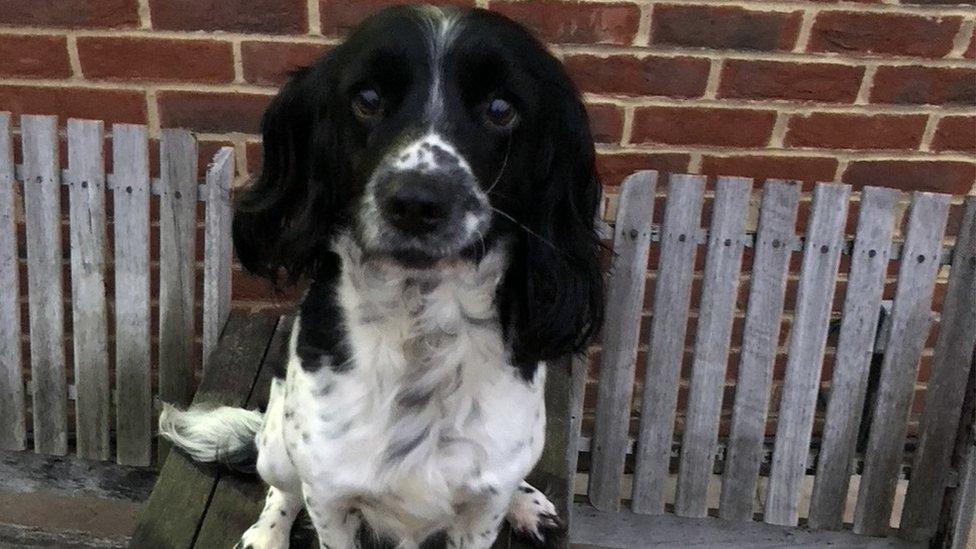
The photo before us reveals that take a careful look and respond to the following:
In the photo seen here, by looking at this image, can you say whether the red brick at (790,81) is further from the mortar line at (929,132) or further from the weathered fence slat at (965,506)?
the weathered fence slat at (965,506)

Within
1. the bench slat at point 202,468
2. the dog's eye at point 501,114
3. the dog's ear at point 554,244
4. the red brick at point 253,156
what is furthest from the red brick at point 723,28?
the bench slat at point 202,468

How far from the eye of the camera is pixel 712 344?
2146 mm

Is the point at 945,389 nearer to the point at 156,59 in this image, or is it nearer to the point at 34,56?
the point at 156,59

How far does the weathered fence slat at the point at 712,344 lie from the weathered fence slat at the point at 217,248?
108 cm

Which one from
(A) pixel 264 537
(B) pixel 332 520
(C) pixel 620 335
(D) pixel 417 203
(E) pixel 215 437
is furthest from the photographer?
(C) pixel 620 335

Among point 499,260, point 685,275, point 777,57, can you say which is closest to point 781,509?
point 685,275

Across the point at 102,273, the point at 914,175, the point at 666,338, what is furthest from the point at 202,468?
the point at 914,175

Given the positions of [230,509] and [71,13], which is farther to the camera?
[71,13]

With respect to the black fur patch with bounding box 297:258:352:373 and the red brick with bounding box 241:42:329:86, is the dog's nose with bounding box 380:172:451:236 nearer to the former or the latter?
the black fur patch with bounding box 297:258:352:373

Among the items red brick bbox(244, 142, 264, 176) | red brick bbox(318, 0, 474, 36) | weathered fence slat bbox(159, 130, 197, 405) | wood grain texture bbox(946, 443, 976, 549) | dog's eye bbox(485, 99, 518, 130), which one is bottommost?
wood grain texture bbox(946, 443, 976, 549)

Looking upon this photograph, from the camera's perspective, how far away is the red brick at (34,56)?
2.07 metres

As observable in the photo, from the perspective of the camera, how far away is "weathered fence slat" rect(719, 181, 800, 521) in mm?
2004

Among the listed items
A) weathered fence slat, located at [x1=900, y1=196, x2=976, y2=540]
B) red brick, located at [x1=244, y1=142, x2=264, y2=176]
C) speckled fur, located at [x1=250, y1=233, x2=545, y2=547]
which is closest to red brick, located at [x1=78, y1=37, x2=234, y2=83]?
red brick, located at [x1=244, y1=142, x2=264, y2=176]

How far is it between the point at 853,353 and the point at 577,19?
100cm
